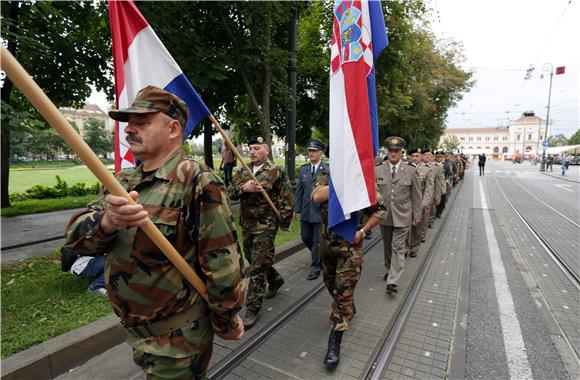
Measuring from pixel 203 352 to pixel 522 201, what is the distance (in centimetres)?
1667

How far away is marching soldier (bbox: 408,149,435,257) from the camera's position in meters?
6.78

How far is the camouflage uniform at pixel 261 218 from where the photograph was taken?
12.9ft

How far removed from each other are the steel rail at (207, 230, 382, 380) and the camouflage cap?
7.63 feet

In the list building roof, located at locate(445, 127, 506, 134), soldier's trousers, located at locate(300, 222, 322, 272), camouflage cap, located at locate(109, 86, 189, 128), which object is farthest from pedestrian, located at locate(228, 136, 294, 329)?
building roof, located at locate(445, 127, 506, 134)

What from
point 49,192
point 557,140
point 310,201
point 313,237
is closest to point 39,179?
point 49,192

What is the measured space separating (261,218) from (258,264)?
1.82 feet

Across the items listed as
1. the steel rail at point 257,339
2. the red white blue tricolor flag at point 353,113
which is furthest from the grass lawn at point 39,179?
the red white blue tricolor flag at point 353,113

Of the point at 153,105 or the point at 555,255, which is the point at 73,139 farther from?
the point at 555,255

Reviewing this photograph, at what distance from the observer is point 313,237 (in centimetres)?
565

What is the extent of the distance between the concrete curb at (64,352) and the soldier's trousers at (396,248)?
351cm

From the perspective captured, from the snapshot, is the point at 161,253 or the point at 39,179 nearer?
the point at 161,253

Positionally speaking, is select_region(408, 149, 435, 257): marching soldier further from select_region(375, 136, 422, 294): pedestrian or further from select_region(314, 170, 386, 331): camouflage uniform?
select_region(314, 170, 386, 331): camouflage uniform

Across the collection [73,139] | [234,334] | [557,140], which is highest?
[557,140]

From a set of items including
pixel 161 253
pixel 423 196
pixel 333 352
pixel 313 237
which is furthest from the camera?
pixel 423 196
